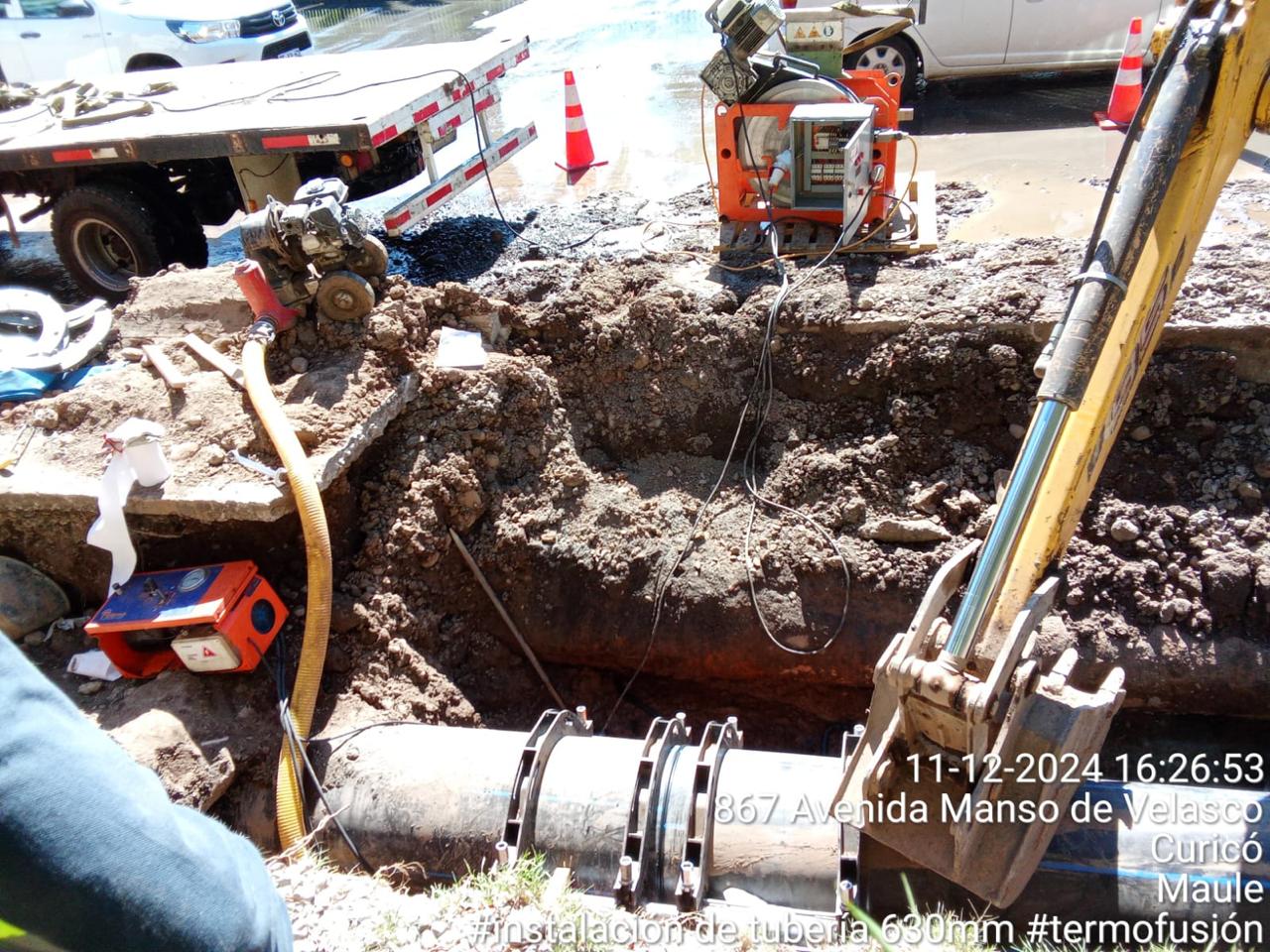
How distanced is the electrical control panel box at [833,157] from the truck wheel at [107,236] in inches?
176

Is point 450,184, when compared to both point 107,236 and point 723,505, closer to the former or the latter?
point 107,236

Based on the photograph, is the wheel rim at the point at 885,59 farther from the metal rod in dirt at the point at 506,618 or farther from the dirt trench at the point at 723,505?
the metal rod in dirt at the point at 506,618

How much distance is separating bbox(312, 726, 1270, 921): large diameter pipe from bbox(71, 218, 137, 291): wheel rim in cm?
485

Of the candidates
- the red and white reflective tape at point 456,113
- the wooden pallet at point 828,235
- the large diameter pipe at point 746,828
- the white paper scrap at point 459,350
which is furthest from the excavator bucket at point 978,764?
the red and white reflective tape at point 456,113

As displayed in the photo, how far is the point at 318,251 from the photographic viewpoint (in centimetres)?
420

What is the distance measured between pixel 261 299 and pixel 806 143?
121 inches

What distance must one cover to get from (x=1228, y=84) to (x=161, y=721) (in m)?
4.07

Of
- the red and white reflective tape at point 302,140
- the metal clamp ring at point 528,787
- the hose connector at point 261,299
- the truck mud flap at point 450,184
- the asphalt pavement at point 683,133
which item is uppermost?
the red and white reflective tape at point 302,140

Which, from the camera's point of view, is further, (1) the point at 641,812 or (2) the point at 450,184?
(2) the point at 450,184

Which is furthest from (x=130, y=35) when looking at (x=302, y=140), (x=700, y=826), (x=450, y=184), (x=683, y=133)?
(x=700, y=826)

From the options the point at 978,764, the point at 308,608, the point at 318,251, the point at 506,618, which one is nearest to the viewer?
the point at 978,764

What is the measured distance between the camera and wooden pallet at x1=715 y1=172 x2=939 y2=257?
4.95m

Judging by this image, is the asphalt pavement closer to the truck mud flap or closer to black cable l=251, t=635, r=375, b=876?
the truck mud flap

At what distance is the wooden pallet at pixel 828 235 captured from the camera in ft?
16.2
